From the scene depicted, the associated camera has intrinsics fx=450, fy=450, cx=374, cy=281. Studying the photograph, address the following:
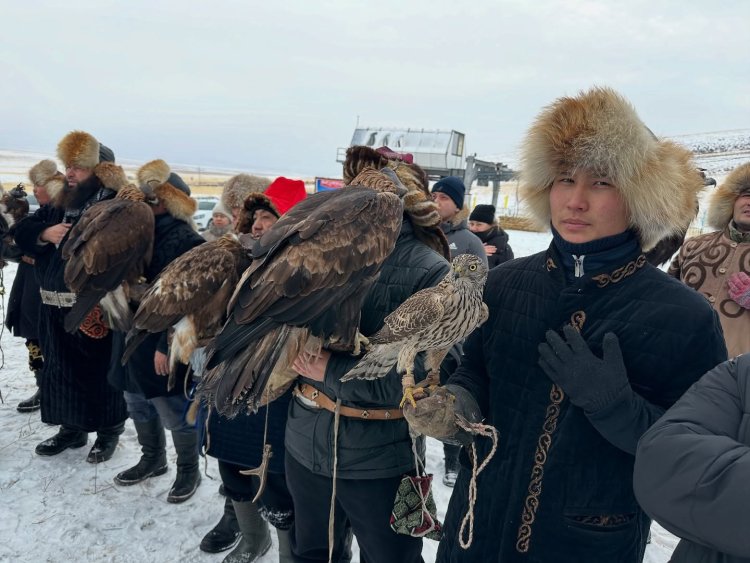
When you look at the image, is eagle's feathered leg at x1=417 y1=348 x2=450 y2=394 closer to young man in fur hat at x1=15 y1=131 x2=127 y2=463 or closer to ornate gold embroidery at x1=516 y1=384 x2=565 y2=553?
ornate gold embroidery at x1=516 y1=384 x2=565 y2=553

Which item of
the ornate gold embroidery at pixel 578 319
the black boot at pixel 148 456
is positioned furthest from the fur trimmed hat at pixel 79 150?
the ornate gold embroidery at pixel 578 319

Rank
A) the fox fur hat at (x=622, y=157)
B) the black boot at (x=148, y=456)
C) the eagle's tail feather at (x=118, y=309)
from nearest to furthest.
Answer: the fox fur hat at (x=622, y=157) < the eagle's tail feather at (x=118, y=309) < the black boot at (x=148, y=456)

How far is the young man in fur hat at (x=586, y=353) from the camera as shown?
1.38 m

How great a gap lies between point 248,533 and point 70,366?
2.29 metres

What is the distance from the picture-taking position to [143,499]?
3564mm

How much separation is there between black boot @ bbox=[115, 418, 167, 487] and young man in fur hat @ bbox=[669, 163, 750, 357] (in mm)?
4400

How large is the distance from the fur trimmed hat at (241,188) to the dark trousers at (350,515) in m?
2.39

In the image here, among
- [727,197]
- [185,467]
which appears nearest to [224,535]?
[185,467]

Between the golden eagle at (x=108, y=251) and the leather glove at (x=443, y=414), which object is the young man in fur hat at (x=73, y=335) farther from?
the leather glove at (x=443, y=414)

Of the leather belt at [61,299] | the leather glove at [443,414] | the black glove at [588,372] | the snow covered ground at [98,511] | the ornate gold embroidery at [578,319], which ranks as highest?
the ornate gold embroidery at [578,319]

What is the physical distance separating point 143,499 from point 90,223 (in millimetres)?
2180

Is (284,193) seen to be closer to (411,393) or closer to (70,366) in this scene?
(411,393)

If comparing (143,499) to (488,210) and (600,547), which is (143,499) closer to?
(600,547)

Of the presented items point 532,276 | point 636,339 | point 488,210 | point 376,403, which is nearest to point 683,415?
point 636,339
